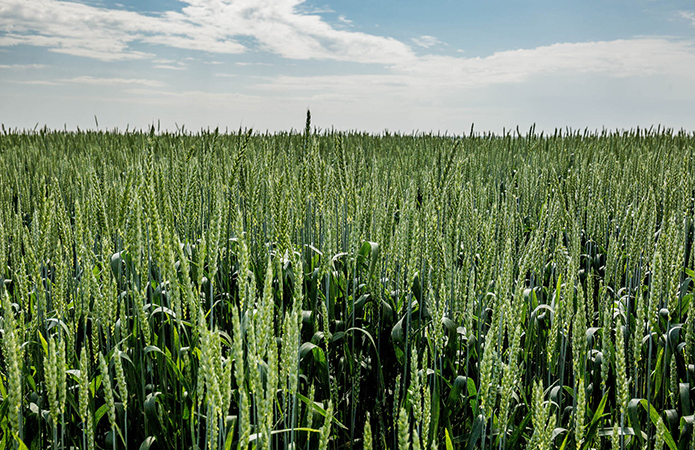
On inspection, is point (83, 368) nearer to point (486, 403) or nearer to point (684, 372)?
point (486, 403)

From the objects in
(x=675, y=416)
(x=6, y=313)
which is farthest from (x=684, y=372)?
(x=6, y=313)

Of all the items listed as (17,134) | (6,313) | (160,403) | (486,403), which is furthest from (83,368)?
(17,134)

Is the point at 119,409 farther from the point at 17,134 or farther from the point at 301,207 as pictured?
the point at 17,134

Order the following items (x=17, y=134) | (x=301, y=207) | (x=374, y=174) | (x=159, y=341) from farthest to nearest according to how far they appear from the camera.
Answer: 1. (x=17, y=134)
2. (x=374, y=174)
3. (x=301, y=207)
4. (x=159, y=341)

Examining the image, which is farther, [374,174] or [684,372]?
[374,174]

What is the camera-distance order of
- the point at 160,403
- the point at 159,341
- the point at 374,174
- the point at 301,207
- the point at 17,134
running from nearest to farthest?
1. the point at 160,403
2. the point at 159,341
3. the point at 301,207
4. the point at 374,174
5. the point at 17,134

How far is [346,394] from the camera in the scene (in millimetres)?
1969

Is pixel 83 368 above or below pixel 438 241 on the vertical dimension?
below

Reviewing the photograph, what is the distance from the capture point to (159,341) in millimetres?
1900

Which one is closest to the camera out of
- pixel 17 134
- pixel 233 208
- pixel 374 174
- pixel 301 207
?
pixel 301 207

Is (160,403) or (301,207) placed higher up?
(301,207)

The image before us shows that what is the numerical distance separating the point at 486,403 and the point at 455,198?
994 mm

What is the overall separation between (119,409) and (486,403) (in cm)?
120

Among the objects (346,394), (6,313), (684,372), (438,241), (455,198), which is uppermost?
(455,198)
